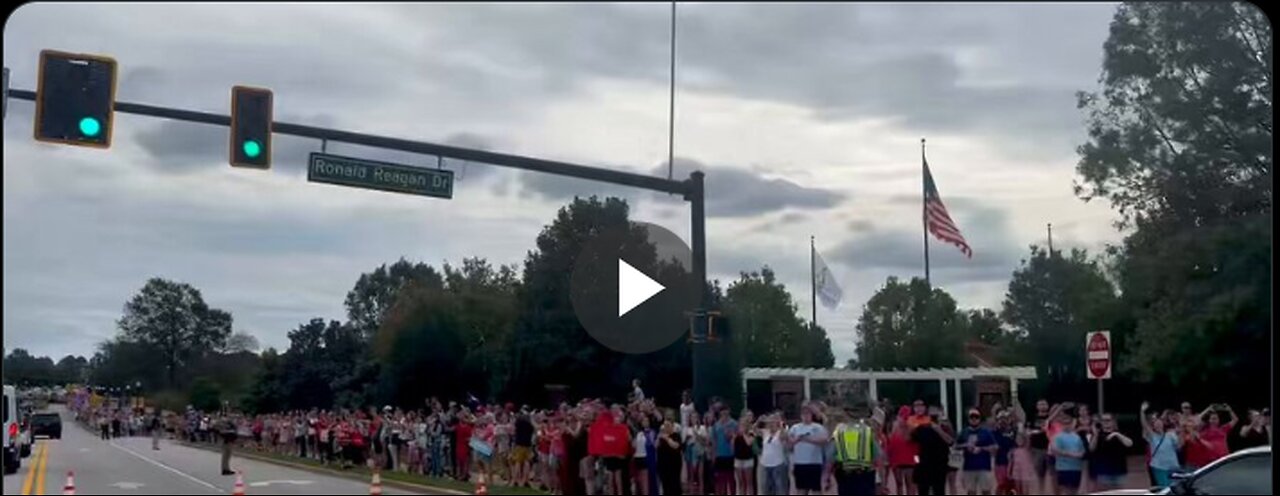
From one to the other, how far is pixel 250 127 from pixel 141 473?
15610mm

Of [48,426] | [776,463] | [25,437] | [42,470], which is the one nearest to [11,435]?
[25,437]

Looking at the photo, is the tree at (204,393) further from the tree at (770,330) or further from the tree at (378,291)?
the tree at (770,330)

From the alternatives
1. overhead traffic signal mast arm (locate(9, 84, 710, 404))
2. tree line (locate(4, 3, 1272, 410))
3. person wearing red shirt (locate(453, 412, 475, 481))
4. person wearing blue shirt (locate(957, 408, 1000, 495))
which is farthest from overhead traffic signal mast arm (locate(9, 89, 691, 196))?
person wearing red shirt (locate(453, 412, 475, 481))

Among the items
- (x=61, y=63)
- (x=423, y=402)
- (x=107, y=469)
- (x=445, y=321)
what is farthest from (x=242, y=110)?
Result: (x=107, y=469)

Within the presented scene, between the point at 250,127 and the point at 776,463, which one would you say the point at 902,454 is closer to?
the point at 776,463

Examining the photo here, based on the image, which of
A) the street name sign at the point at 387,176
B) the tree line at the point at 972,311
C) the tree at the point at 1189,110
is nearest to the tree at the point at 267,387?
the tree line at the point at 972,311

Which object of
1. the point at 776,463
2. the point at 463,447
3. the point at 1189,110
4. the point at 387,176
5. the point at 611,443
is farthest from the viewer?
the point at 463,447

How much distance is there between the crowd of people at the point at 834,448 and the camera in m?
19.8

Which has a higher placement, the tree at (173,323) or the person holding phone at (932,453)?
the tree at (173,323)

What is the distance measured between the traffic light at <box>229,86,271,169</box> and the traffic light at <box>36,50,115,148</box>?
166 cm

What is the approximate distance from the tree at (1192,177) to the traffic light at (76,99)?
1118 centimetres

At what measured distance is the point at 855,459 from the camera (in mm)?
20422

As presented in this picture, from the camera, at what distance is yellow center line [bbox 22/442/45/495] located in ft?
88.6
